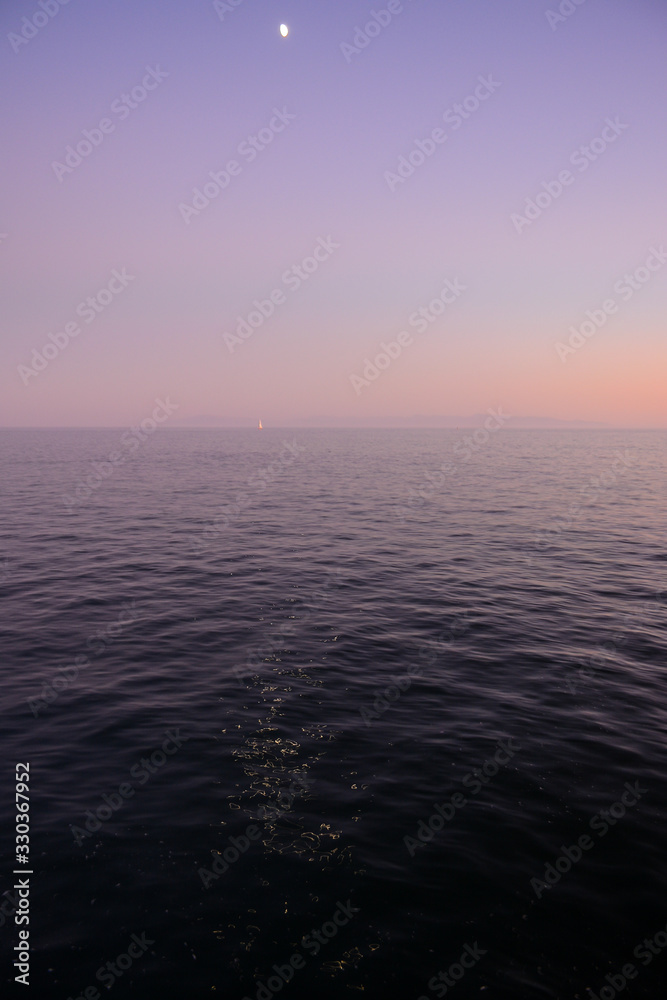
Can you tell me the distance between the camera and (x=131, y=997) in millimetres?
7242

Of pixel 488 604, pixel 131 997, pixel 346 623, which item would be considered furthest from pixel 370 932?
pixel 488 604

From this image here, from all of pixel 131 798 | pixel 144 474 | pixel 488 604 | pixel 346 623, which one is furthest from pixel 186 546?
pixel 144 474

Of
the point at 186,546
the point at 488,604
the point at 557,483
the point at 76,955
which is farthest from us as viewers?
the point at 557,483

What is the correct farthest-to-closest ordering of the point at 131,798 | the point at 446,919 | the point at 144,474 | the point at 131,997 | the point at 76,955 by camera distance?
the point at 144,474 < the point at 131,798 < the point at 446,919 < the point at 76,955 < the point at 131,997

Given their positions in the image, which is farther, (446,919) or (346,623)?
(346,623)

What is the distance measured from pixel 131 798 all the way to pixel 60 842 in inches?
57.3

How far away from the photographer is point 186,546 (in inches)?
1304

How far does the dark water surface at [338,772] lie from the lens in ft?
26.0

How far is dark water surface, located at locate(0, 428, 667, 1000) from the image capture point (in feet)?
26.0

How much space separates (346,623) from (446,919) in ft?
41.7

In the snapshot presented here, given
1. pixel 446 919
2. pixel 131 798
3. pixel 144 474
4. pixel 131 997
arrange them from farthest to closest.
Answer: pixel 144 474 → pixel 131 798 → pixel 446 919 → pixel 131 997

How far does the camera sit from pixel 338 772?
11.9 meters

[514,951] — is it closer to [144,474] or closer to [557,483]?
[557,483]

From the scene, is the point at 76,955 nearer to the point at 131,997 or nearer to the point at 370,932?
the point at 131,997
